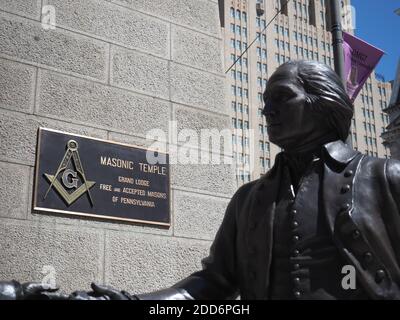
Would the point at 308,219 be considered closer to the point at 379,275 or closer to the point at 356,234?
the point at 356,234

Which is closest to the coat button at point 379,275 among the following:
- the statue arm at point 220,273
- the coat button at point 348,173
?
the coat button at point 348,173

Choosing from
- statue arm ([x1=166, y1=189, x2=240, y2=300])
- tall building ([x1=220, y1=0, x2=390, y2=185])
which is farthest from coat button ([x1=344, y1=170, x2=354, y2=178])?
tall building ([x1=220, y1=0, x2=390, y2=185])

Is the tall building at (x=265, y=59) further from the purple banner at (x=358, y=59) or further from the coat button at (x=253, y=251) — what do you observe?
the coat button at (x=253, y=251)

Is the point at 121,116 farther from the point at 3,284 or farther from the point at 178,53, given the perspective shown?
the point at 3,284

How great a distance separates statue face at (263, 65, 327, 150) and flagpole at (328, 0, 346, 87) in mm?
6790

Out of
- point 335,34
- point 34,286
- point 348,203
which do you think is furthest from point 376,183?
point 335,34

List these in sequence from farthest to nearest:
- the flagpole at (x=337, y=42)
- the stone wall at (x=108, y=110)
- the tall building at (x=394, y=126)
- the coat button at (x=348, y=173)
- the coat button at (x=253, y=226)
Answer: the tall building at (x=394, y=126) < the flagpole at (x=337, y=42) < the stone wall at (x=108, y=110) < the coat button at (x=253, y=226) < the coat button at (x=348, y=173)

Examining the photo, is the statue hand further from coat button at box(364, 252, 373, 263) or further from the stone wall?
the stone wall

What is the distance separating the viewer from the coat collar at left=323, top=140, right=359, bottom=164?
2311mm

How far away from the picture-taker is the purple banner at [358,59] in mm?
10203

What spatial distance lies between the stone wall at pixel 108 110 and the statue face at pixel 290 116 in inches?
122

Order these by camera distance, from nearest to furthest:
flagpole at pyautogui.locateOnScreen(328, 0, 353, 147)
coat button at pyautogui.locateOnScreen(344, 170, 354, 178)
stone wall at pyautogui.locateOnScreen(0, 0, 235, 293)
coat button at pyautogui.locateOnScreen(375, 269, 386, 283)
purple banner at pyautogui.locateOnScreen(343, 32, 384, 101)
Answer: coat button at pyautogui.locateOnScreen(375, 269, 386, 283) → coat button at pyautogui.locateOnScreen(344, 170, 354, 178) → stone wall at pyautogui.locateOnScreen(0, 0, 235, 293) → flagpole at pyautogui.locateOnScreen(328, 0, 353, 147) → purple banner at pyautogui.locateOnScreen(343, 32, 384, 101)

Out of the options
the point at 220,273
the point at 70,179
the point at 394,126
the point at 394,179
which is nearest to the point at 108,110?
the point at 70,179

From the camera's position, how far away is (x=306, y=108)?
233 cm
